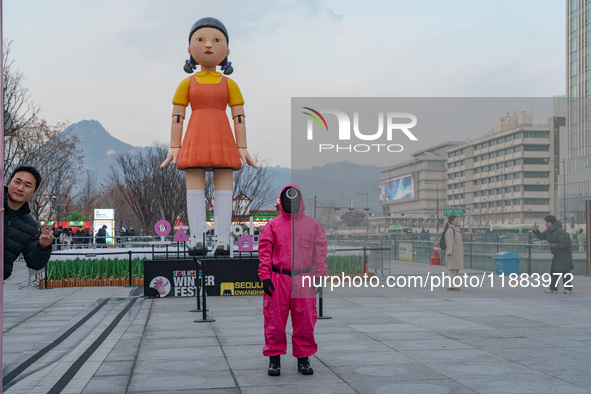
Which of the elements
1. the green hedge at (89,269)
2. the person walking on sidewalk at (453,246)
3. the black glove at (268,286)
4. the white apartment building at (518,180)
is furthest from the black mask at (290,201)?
the white apartment building at (518,180)

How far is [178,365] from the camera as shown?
23.5ft

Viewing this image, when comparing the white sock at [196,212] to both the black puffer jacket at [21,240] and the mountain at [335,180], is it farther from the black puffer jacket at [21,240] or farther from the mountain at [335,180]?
the black puffer jacket at [21,240]

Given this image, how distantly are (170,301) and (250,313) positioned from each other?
3.03 metres

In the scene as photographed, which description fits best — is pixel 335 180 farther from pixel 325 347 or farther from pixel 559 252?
pixel 559 252

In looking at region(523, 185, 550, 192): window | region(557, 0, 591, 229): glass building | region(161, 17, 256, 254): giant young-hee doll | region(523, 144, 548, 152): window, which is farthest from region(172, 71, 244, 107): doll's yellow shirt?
region(523, 185, 550, 192): window

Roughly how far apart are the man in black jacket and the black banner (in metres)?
9.66

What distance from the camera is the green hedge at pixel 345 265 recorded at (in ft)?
63.8

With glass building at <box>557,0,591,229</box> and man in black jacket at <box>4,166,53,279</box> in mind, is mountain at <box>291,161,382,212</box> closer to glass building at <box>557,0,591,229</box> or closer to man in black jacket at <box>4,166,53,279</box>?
man in black jacket at <box>4,166,53,279</box>

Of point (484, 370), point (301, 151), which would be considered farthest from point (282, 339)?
point (301, 151)

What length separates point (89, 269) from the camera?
18250 mm

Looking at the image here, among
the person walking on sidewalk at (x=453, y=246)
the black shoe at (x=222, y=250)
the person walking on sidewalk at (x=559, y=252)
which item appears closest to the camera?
the person walking on sidewalk at (x=559, y=252)

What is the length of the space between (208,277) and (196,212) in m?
1.81

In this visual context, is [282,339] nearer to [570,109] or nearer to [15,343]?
[15,343]

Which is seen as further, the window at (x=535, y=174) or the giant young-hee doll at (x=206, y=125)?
the window at (x=535, y=174)
